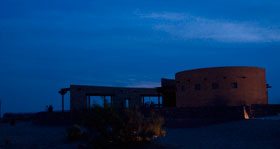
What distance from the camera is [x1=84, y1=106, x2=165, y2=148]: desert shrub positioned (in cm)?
1105

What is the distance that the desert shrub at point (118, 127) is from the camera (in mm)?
11047

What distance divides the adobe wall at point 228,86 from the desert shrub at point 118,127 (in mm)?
14529

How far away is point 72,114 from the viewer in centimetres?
2412

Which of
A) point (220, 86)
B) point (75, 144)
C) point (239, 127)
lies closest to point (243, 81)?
point (220, 86)

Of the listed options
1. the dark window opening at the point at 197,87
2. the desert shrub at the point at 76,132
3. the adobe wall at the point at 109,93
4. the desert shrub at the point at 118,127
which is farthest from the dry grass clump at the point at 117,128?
the adobe wall at the point at 109,93

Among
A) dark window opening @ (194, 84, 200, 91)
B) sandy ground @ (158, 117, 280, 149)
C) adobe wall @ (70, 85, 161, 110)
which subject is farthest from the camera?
adobe wall @ (70, 85, 161, 110)

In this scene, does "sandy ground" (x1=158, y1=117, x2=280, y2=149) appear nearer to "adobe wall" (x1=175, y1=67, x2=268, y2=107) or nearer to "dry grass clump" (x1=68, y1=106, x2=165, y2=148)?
"dry grass clump" (x1=68, y1=106, x2=165, y2=148)

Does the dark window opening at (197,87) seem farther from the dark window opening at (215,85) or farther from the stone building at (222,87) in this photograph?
the dark window opening at (215,85)

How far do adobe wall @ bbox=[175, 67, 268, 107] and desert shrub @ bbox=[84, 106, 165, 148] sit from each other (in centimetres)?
1453

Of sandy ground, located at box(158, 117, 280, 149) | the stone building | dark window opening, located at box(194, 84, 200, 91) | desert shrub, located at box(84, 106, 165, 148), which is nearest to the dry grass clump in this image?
desert shrub, located at box(84, 106, 165, 148)

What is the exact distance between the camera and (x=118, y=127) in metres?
11.2

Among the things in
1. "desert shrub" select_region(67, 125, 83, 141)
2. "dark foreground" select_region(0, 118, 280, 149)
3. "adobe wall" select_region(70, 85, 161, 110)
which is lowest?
"dark foreground" select_region(0, 118, 280, 149)

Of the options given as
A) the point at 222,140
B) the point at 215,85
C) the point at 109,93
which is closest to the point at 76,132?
the point at 222,140

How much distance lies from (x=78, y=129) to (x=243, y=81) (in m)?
16.9
